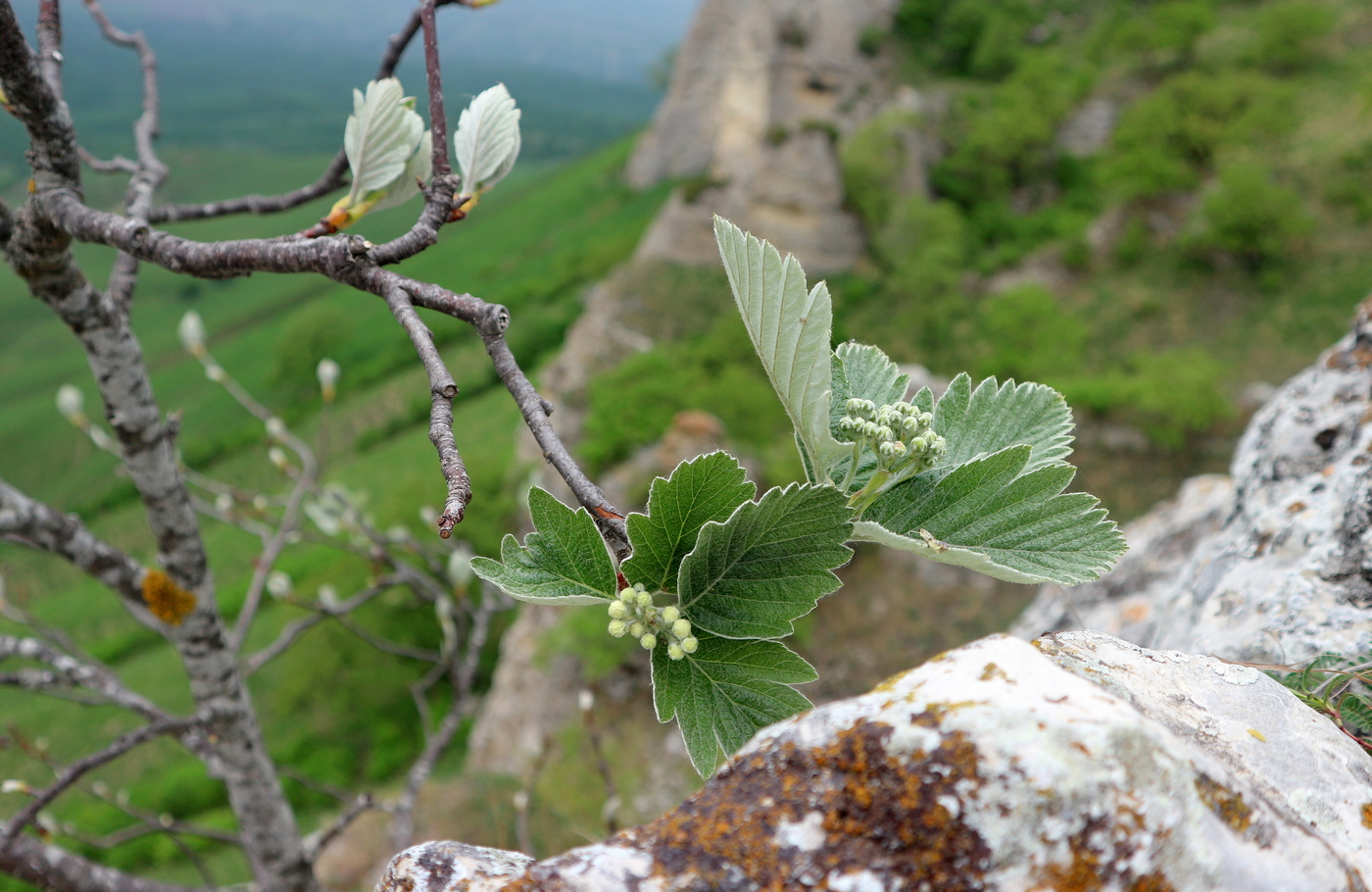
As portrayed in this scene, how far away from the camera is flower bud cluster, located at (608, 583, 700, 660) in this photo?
92cm

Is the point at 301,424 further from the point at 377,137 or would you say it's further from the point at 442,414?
the point at 442,414

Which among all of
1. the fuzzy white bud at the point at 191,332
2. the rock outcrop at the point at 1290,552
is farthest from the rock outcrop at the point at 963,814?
the fuzzy white bud at the point at 191,332

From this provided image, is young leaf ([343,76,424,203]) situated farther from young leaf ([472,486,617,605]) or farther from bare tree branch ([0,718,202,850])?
bare tree branch ([0,718,202,850])

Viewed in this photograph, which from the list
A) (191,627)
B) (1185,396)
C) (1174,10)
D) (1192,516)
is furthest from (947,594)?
(1174,10)

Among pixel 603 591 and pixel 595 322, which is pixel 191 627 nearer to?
pixel 603 591

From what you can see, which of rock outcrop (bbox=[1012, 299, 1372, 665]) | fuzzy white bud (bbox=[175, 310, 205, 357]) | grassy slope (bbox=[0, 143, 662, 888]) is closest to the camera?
rock outcrop (bbox=[1012, 299, 1372, 665])

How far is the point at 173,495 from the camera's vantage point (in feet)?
9.49

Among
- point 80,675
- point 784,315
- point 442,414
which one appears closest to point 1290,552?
point 784,315

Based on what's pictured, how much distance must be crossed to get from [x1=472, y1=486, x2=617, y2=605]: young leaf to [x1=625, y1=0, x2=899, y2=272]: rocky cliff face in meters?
20.3

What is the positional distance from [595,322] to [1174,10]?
78.8 ft

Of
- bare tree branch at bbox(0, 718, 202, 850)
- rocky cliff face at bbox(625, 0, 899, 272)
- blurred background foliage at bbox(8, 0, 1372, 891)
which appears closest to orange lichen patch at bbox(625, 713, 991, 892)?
bare tree branch at bbox(0, 718, 202, 850)

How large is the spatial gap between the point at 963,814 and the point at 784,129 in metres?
26.9

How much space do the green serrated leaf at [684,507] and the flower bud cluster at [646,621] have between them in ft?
0.14

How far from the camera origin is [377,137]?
4.60 ft
